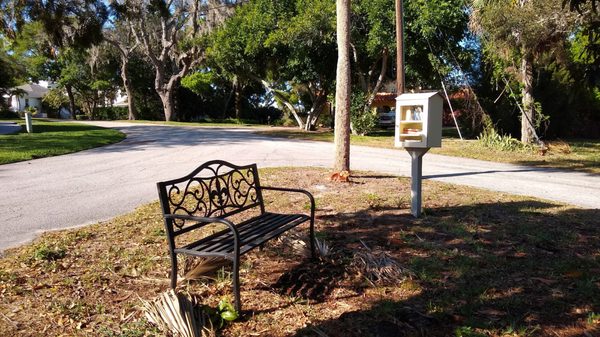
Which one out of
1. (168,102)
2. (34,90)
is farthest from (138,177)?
(34,90)

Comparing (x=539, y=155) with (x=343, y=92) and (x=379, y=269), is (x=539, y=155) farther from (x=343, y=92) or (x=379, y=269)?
(x=379, y=269)

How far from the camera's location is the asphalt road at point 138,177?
21.2 feet

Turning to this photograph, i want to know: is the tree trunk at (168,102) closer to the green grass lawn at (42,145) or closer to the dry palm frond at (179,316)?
the green grass lawn at (42,145)

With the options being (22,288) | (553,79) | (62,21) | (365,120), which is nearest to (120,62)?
(365,120)

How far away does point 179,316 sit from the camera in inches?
115

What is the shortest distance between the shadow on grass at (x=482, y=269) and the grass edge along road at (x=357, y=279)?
13mm

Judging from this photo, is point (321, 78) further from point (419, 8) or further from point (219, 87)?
point (219, 87)

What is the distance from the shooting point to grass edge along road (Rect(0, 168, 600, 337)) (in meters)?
3.16

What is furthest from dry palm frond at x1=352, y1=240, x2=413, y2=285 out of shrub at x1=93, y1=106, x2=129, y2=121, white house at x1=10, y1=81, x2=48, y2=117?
white house at x1=10, y1=81, x2=48, y2=117

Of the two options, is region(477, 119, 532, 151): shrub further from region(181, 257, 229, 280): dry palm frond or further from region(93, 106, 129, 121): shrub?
region(93, 106, 129, 121): shrub

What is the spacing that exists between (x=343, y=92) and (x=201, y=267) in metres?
5.45

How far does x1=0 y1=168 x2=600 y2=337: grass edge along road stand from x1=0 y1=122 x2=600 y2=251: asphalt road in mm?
1062

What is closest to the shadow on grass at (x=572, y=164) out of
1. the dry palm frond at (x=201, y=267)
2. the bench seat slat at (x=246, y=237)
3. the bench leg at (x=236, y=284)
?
the bench seat slat at (x=246, y=237)

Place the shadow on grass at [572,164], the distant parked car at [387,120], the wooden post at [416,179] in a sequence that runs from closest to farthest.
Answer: the wooden post at [416,179]
the shadow on grass at [572,164]
the distant parked car at [387,120]
